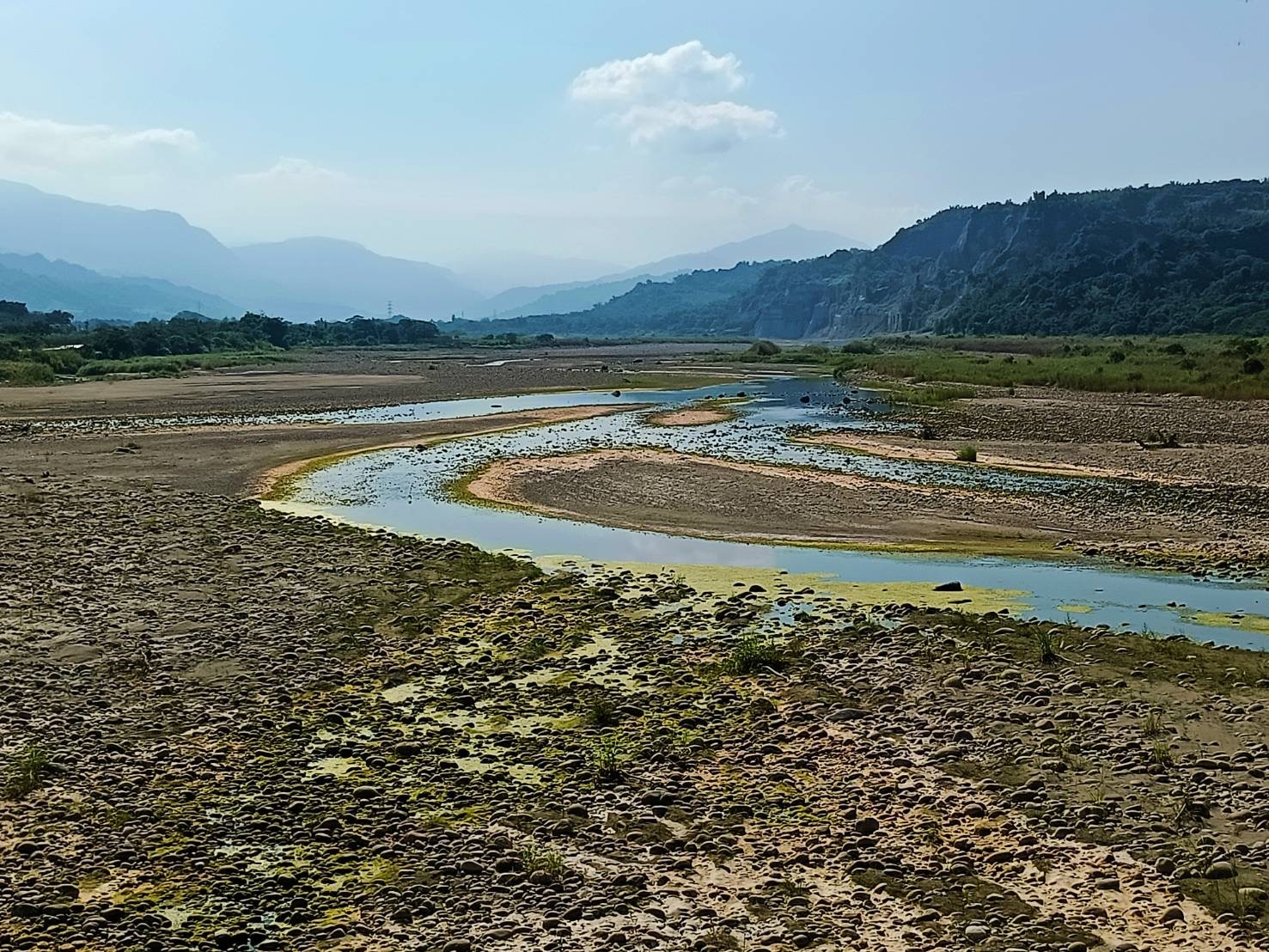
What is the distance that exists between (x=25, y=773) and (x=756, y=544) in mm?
16276

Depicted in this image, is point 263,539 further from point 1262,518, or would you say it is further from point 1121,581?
point 1262,518

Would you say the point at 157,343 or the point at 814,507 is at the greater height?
the point at 157,343

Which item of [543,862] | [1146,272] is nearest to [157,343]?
[543,862]

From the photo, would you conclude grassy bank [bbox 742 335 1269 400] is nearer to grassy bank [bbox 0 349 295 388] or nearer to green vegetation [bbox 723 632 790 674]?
green vegetation [bbox 723 632 790 674]

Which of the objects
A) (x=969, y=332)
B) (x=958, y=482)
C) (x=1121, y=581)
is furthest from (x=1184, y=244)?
(x=1121, y=581)

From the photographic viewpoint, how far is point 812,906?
27.7 feet

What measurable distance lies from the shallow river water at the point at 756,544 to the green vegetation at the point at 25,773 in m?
12.2

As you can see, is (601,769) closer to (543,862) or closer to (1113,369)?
(543,862)

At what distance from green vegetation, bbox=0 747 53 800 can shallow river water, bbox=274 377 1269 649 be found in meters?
12.2

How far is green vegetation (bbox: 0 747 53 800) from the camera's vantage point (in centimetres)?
1044

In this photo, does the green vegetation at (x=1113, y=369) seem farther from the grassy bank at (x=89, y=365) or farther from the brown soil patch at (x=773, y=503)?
the grassy bank at (x=89, y=365)

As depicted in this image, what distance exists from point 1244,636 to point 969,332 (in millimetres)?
161638

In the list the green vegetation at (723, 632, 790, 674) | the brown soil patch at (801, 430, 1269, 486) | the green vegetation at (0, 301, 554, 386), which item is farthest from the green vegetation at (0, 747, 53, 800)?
the green vegetation at (0, 301, 554, 386)

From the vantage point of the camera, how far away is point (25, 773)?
1070 cm
